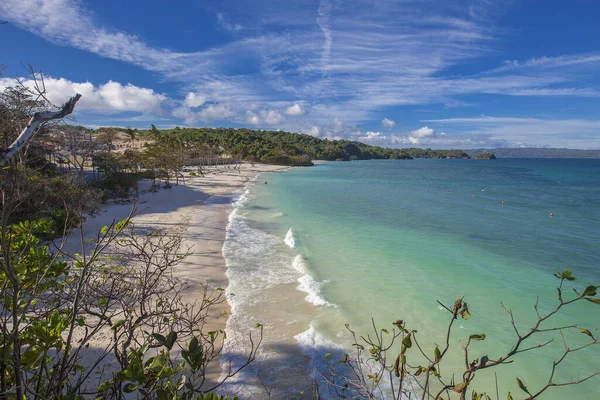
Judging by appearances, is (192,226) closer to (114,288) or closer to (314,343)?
Answer: (314,343)

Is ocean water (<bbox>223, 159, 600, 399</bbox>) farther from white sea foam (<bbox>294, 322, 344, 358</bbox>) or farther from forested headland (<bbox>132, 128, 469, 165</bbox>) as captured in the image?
forested headland (<bbox>132, 128, 469, 165</bbox>)

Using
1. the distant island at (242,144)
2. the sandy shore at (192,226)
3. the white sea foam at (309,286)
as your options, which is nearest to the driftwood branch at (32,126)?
the sandy shore at (192,226)

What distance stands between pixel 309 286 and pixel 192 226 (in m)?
8.82

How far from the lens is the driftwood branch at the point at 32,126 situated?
196 cm

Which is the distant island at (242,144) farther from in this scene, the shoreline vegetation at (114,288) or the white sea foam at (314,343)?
the white sea foam at (314,343)

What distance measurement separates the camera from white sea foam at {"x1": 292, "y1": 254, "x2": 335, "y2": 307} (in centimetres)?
892

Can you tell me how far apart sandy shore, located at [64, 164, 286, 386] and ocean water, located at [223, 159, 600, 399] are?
1.53ft

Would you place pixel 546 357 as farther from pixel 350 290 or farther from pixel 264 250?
pixel 264 250

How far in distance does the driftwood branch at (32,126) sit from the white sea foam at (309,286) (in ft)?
25.0

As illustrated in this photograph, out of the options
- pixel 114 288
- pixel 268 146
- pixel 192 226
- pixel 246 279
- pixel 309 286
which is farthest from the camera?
pixel 268 146

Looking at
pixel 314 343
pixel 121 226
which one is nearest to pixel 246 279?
pixel 314 343

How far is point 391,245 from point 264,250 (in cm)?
580

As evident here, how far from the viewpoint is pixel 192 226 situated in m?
16.5

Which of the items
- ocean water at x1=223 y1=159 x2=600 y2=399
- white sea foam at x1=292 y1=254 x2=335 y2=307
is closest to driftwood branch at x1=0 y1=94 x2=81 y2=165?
ocean water at x1=223 y1=159 x2=600 y2=399
